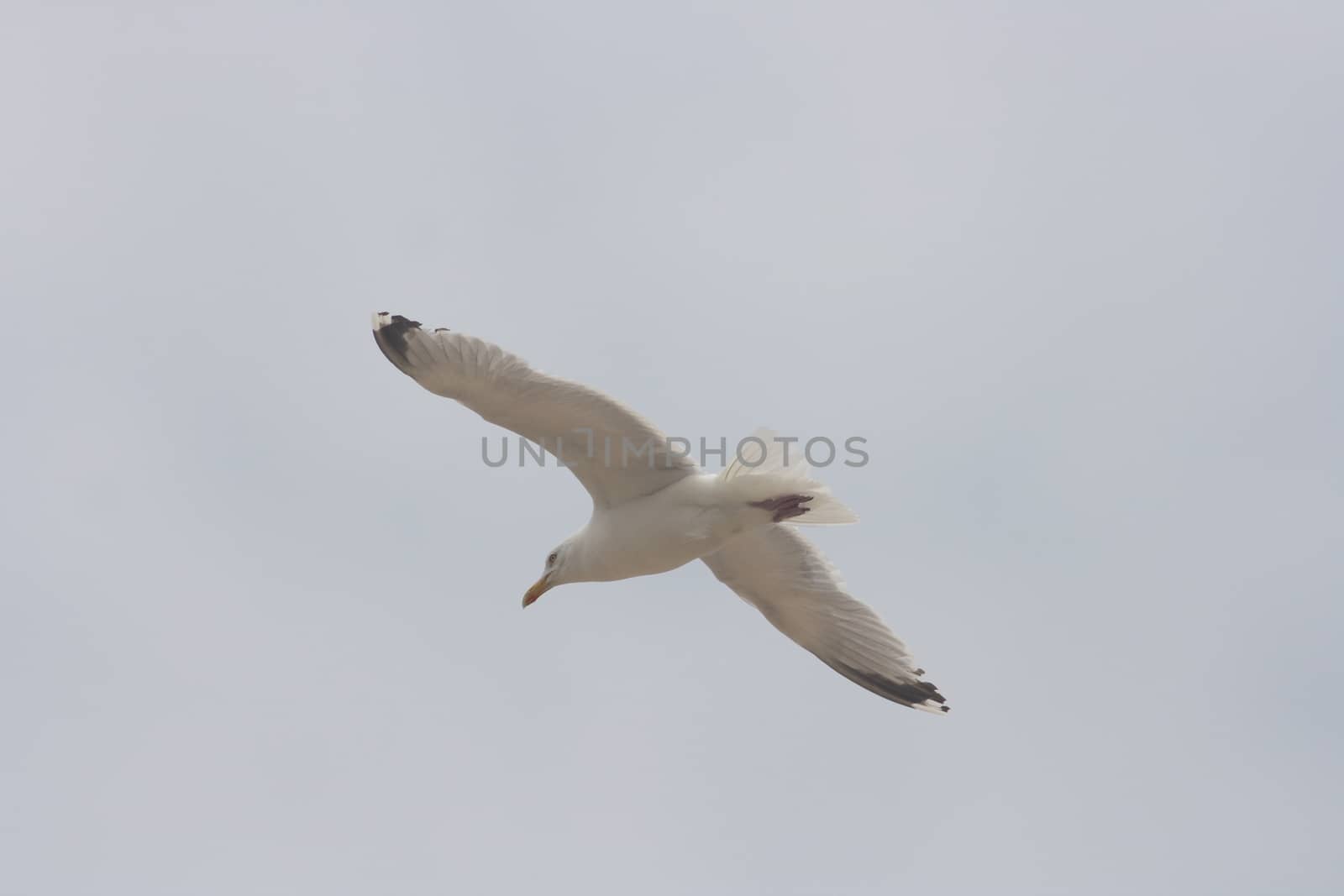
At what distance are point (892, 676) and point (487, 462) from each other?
3064 millimetres

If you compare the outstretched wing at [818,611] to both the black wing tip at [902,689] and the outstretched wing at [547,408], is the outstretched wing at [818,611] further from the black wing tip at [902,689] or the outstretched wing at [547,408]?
the outstretched wing at [547,408]

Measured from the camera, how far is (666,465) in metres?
9.40

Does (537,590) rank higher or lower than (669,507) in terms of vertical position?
lower

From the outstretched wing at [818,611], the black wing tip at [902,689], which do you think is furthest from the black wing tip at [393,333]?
the black wing tip at [902,689]

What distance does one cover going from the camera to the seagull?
8.68 m

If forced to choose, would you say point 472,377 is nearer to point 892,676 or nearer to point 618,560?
point 618,560

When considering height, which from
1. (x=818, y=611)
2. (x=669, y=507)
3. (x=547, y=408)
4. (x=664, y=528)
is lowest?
(x=818, y=611)

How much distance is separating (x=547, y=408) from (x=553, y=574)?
4.61 feet

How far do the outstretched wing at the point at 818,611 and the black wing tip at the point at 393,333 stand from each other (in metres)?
2.50

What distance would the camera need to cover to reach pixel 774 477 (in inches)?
355

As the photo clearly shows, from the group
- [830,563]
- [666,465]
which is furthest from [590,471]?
[830,563]

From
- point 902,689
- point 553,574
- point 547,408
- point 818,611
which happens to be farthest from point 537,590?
point 902,689

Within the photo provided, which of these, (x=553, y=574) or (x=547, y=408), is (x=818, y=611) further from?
(x=547, y=408)

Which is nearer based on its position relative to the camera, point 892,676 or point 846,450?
point 846,450
